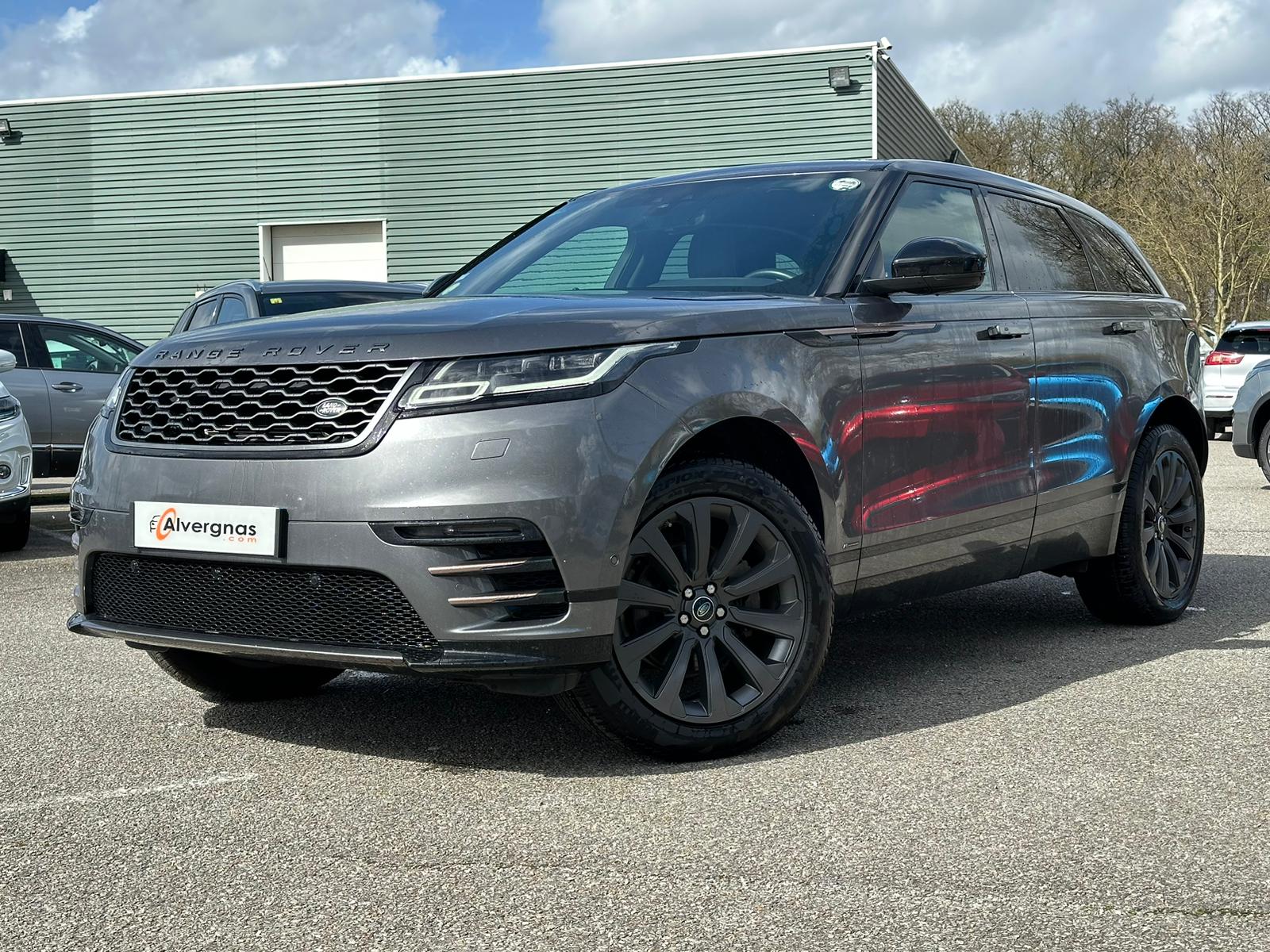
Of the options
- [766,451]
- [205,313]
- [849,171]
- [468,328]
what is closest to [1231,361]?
[205,313]

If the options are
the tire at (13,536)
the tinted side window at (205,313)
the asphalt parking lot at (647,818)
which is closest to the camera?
the asphalt parking lot at (647,818)

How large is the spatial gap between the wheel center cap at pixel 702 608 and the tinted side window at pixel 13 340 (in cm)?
943

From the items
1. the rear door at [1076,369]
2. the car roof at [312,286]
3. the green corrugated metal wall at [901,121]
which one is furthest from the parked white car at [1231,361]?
the rear door at [1076,369]

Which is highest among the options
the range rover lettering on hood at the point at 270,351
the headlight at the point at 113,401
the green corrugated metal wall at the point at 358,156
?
the green corrugated metal wall at the point at 358,156

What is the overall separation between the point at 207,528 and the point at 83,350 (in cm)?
922

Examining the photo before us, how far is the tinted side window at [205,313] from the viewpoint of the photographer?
11.1m

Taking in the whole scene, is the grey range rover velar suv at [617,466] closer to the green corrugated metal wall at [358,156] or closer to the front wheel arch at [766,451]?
the front wheel arch at [766,451]

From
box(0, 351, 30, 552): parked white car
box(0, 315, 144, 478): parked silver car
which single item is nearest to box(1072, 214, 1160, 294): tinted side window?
box(0, 351, 30, 552): parked white car

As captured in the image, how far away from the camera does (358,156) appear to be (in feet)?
79.2

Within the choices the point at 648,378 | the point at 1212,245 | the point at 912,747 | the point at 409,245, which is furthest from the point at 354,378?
the point at 1212,245

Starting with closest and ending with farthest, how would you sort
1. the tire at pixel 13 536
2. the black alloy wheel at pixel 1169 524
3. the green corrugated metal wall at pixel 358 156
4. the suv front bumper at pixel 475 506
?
the suv front bumper at pixel 475 506 < the black alloy wheel at pixel 1169 524 < the tire at pixel 13 536 < the green corrugated metal wall at pixel 358 156

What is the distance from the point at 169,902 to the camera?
290 centimetres

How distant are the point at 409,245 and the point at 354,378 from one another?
21.1 m

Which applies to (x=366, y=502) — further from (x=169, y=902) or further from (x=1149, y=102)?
(x=1149, y=102)
